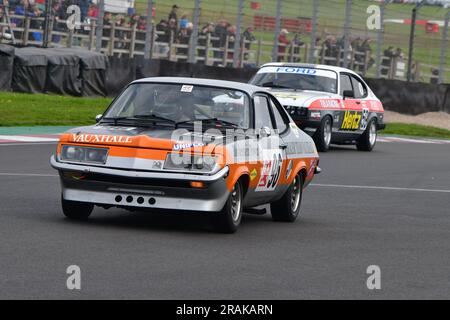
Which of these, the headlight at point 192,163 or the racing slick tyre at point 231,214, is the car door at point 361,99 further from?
the headlight at point 192,163

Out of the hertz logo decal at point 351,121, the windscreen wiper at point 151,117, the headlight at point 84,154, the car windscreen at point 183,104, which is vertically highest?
the car windscreen at point 183,104

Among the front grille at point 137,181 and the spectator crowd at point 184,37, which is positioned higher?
the spectator crowd at point 184,37

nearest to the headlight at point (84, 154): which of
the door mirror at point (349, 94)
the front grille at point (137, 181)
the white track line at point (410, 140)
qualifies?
the front grille at point (137, 181)

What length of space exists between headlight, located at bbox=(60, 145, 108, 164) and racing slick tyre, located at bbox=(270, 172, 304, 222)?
220 cm

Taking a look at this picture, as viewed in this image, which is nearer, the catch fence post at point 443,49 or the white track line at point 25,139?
Answer: the white track line at point 25,139

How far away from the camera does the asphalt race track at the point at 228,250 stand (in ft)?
25.2

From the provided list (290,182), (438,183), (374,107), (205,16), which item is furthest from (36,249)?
(205,16)

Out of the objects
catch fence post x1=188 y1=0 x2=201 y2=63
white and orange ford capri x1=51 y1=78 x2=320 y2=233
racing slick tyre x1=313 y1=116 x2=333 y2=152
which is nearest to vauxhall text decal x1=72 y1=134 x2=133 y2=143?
white and orange ford capri x1=51 y1=78 x2=320 y2=233

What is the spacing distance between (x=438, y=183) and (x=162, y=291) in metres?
10.6

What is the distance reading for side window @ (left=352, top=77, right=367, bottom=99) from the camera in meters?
23.8

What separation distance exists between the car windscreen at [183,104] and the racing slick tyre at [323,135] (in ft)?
35.2

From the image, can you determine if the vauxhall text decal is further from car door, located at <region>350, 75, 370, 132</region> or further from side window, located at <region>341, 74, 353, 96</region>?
car door, located at <region>350, 75, 370, 132</region>

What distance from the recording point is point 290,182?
11758 mm

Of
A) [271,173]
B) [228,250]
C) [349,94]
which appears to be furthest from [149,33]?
[228,250]
